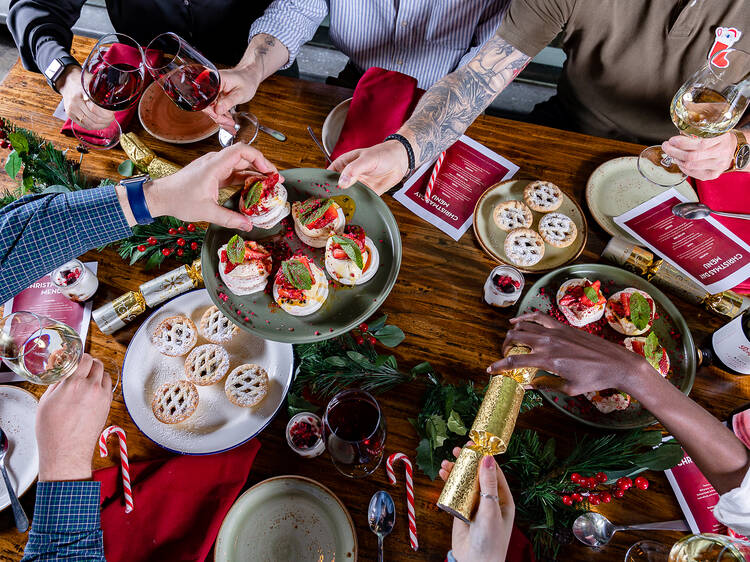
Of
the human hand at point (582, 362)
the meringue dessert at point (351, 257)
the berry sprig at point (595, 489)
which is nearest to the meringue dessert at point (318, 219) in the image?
the meringue dessert at point (351, 257)

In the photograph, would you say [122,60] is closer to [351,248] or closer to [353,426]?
[351,248]

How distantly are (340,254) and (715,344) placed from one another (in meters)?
1.32

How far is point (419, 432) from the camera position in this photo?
1.50 metres

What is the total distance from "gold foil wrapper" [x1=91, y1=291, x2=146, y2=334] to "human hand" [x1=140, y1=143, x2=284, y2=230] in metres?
0.32

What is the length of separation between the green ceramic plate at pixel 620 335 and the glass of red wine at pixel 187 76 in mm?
1451

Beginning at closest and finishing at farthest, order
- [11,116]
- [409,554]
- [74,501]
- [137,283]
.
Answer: [74,501]
[409,554]
[137,283]
[11,116]

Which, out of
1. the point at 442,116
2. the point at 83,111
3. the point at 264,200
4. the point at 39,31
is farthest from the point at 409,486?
the point at 39,31

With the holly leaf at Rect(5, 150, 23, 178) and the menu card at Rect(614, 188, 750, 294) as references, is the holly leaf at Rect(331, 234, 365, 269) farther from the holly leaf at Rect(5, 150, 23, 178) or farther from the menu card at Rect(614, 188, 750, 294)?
the holly leaf at Rect(5, 150, 23, 178)

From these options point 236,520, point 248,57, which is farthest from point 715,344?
point 248,57

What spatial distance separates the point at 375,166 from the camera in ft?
5.61

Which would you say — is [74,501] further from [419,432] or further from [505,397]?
[505,397]

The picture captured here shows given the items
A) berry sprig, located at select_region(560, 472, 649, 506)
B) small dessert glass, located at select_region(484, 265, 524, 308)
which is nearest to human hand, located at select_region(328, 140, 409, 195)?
small dessert glass, located at select_region(484, 265, 524, 308)

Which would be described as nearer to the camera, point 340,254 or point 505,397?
point 505,397

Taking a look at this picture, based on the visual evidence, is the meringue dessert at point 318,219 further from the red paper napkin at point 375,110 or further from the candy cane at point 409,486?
the candy cane at point 409,486
